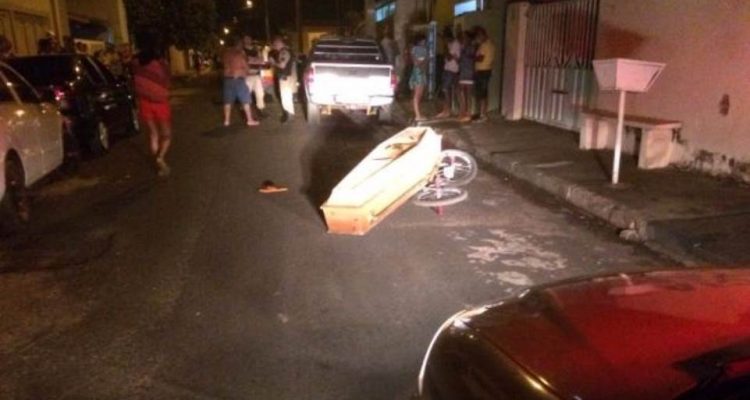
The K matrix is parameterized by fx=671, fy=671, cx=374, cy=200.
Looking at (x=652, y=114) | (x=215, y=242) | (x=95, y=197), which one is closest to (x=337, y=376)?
(x=215, y=242)

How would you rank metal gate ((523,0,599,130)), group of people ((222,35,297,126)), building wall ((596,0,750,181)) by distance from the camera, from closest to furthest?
1. building wall ((596,0,750,181))
2. metal gate ((523,0,599,130))
3. group of people ((222,35,297,126))

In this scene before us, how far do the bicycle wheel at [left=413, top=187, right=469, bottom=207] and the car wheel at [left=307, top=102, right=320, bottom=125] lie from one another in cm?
743

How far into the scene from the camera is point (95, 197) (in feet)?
28.2

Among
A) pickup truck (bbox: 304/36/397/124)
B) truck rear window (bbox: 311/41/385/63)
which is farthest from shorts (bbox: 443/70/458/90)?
truck rear window (bbox: 311/41/385/63)

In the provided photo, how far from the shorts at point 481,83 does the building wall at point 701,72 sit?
3.93 metres

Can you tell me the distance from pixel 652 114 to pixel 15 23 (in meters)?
17.6

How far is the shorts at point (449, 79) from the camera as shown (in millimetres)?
14492

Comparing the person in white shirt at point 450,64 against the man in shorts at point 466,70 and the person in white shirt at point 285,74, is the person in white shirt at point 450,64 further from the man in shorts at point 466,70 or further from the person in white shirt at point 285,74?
the person in white shirt at point 285,74

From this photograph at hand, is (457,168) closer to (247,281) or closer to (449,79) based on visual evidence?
(247,281)

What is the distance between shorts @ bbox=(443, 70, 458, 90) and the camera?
14.5m

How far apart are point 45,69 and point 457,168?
6.94 m

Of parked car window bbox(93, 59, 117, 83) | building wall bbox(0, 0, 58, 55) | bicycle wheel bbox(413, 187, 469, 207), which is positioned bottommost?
bicycle wheel bbox(413, 187, 469, 207)

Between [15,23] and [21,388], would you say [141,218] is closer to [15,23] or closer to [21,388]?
[21,388]

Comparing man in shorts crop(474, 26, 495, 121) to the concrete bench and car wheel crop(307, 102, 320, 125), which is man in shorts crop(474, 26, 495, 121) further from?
the concrete bench
